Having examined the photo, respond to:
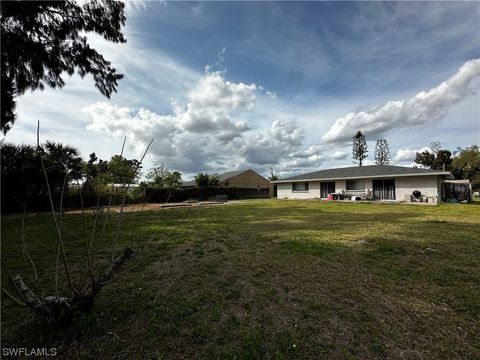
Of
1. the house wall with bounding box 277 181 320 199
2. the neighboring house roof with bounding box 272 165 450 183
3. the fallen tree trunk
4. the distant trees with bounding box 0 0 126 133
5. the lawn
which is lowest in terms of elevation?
the lawn

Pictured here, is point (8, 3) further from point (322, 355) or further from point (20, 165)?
point (20, 165)

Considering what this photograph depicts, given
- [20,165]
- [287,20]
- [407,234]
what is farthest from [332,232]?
[20,165]

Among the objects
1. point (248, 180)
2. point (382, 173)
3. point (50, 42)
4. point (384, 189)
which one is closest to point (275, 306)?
point (50, 42)

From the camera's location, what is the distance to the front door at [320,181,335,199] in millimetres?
24859

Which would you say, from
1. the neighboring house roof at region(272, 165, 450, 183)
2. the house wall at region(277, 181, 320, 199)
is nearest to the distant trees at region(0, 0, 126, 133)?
the neighboring house roof at region(272, 165, 450, 183)

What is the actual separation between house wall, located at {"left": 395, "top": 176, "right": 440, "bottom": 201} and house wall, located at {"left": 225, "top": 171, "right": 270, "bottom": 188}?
27.5 m

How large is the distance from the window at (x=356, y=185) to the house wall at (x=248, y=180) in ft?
76.1

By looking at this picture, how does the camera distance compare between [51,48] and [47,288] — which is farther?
[51,48]

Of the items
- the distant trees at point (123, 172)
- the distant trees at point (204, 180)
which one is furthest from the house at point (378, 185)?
the distant trees at point (123, 172)

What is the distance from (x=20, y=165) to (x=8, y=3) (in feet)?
37.1

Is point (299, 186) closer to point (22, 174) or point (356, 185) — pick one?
point (356, 185)

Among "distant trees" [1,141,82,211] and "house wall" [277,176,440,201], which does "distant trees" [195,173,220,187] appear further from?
"distant trees" [1,141,82,211]

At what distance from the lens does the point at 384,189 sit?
21.0m

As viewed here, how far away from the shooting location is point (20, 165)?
1259 cm
